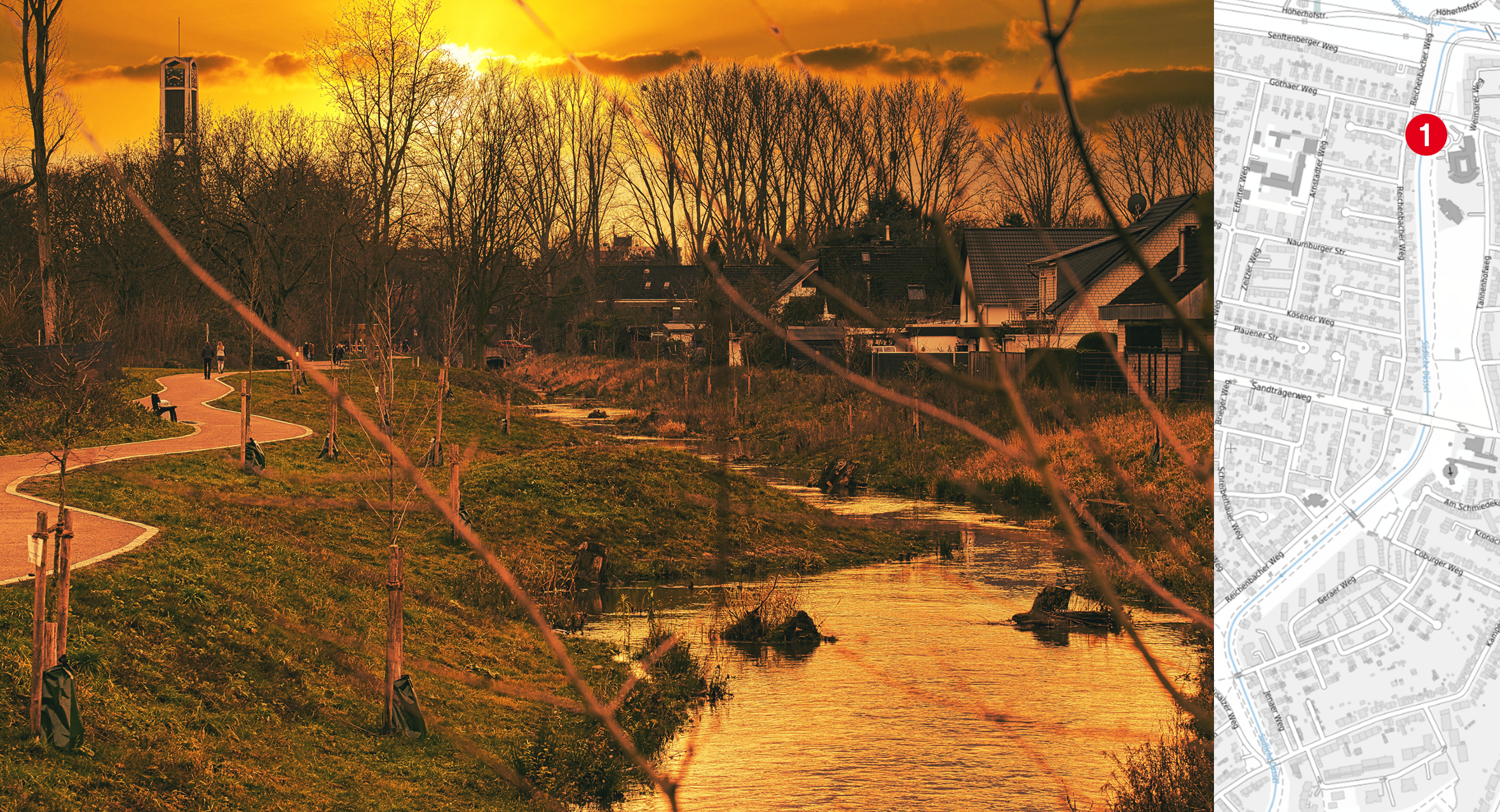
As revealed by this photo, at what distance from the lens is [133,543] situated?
1444 cm

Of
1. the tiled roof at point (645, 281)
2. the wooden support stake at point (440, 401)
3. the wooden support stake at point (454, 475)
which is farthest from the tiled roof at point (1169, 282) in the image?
the tiled roof at point (645, 281)

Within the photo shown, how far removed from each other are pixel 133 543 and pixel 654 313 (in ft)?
243

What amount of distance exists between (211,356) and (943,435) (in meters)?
26.4

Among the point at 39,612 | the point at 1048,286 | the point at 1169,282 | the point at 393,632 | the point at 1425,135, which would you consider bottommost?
the point at 393,632

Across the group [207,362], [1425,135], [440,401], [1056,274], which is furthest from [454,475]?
[1056,274]

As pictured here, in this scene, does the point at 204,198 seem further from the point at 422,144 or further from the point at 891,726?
the point at 891,726

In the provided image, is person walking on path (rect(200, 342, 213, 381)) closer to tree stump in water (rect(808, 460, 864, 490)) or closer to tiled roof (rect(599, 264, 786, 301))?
tree stump in water (rect(808, 460, 864, 490))

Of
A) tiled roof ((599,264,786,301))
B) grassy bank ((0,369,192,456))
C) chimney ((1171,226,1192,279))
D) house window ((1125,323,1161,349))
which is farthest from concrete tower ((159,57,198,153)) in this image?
tiled roof ((599,264,786,301))

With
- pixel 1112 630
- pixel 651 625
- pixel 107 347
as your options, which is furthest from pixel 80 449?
pixel 1112 630

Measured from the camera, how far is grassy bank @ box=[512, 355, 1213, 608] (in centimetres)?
2508

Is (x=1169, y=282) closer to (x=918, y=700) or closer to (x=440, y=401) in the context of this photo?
(x=918, y=700)

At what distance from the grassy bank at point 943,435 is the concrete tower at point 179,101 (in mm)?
7521

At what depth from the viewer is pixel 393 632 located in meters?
12.2

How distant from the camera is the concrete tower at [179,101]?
4652mm
